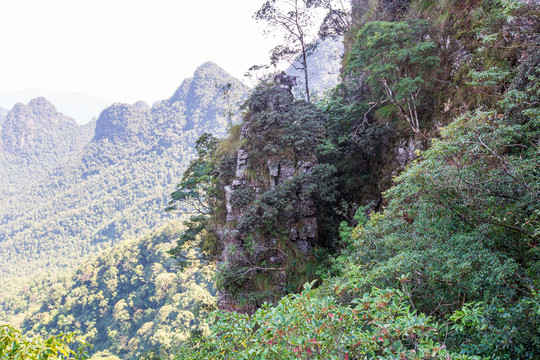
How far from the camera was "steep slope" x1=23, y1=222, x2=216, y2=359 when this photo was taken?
29483 mm

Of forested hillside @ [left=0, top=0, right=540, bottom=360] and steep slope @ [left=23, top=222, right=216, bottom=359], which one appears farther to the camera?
steep slope @ [left=23, top=222, right=216, bottom=359]

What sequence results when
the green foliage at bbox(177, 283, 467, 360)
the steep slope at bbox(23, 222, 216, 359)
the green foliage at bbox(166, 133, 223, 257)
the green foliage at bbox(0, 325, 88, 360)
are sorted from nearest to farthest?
the green foliage at bbox(0, 325, 88, 360), the green foliage at bbox(177, 283, 467, 360), the green foliage at bbox(166, 133, 223, 257), the steep slope at bbox(23, 222, 216, 359)

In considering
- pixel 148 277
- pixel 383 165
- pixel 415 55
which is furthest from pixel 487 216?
pixel 148 277

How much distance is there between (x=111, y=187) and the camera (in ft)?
263

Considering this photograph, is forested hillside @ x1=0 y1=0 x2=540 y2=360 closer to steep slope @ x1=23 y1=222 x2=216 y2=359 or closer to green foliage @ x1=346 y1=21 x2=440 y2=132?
green foliage @ x1=346 y1=21 x2=440 y2=132

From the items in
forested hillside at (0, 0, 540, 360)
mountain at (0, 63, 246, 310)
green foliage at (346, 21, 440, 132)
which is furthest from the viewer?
mountain at (0, 63, 246, 310)

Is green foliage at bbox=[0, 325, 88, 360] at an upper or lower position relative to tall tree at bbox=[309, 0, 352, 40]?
lower

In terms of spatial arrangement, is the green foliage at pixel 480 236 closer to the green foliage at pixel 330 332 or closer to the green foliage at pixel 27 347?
the green foliage at pixel 330 332

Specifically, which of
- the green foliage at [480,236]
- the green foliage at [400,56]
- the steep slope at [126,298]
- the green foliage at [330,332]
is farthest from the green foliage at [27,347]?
the steep slope at [126,298]

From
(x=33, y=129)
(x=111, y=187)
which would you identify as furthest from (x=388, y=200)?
(x=33, y=129)

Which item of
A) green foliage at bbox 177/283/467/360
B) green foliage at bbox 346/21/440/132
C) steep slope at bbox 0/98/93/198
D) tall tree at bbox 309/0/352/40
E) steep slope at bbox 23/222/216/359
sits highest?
steep slope at bbox 0/98/93/198

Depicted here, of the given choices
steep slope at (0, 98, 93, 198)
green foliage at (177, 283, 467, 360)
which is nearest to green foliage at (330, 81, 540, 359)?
green foliage at (177, 283, 467, 360)

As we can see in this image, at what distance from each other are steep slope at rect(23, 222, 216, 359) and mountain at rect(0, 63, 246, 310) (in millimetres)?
22092

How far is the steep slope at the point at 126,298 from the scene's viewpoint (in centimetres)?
2948
